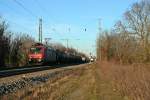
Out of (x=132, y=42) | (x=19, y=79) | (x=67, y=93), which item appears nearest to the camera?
(x=67, y=93)

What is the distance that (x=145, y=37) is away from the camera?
192ft

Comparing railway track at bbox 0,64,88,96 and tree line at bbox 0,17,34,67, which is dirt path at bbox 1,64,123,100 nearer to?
railway track at bbox 0,64,88,96

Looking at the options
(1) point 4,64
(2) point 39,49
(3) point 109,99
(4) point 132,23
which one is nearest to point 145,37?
(4) point 132,23

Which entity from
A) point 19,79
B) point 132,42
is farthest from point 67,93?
point 132,42

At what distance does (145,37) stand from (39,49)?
1767cm

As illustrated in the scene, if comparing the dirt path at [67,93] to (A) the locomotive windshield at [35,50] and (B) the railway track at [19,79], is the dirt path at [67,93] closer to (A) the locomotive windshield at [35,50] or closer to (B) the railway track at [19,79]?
(B) the railway track at [19,79]

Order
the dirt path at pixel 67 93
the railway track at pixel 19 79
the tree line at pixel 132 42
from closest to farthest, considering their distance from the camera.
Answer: the dirt path at pixel 67 93 → the railway track at pixel 19 79 → the tree line at pixel 132 42

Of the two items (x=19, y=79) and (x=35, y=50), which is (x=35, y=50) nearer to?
(x=35, y=50)

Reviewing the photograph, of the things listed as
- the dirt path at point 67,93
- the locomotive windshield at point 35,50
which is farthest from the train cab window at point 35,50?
the dirt path at point 67,93

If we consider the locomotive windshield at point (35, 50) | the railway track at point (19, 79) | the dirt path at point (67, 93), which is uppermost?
the locomotive windshield at point (35, 50)

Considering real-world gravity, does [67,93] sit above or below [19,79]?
below

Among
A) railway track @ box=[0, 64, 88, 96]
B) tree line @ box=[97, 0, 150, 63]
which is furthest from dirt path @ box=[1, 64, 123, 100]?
tree line @ box=[97, 0, 150, 63]

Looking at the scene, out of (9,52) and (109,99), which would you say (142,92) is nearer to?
(109,99)

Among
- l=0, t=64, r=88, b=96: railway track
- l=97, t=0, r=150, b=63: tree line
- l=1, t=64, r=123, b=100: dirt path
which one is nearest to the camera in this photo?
l=1, t=64, r=123, b=100: dirt path
